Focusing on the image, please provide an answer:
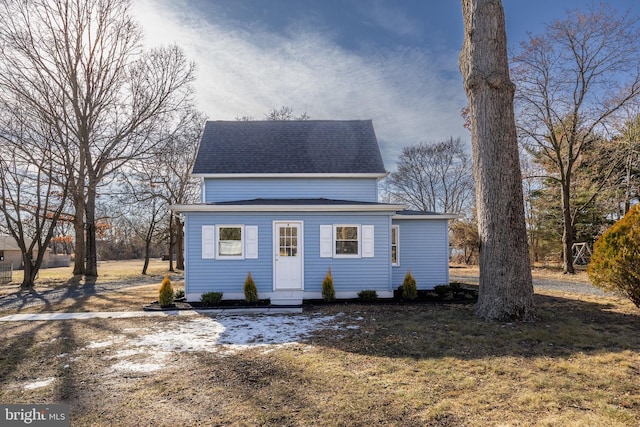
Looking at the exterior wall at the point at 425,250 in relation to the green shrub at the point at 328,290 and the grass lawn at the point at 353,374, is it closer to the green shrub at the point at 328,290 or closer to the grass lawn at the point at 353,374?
the green shrub at the point at 328,290

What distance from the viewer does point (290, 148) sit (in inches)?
534

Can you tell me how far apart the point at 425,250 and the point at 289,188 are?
5.26m

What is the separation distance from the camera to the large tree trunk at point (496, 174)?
6.89 m

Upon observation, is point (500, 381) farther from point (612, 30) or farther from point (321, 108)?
point (612, 30)

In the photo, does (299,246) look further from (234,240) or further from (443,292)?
(443,292)

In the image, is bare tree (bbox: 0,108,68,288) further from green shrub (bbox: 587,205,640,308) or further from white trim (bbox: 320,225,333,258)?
green shrub (bbox: 587,205,640,308)

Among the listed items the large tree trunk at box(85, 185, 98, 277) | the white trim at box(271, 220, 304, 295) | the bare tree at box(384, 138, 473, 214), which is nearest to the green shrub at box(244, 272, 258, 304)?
the white trim at box(271, 220, 304, 295)

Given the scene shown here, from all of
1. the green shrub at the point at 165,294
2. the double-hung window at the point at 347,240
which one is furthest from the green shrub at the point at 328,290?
the green shrub at the point at 165,294

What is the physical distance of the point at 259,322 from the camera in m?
7.48

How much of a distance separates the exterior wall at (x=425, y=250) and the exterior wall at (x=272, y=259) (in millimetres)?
1616

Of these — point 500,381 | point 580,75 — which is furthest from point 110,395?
point 580,75

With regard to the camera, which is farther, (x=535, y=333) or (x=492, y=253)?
(x=492, y=253)

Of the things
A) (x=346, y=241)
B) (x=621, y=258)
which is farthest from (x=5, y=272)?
(x=621, y=258)

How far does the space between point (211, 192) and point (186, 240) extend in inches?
106
